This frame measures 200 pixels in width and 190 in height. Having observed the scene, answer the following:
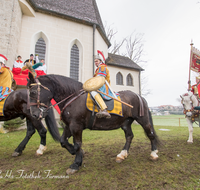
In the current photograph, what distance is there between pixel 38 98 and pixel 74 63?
920cm

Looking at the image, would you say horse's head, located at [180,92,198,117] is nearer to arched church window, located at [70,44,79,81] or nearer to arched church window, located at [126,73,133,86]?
arched church window, located at [70,44,79,81]

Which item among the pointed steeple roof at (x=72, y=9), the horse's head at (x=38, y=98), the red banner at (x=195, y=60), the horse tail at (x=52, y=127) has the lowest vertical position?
the horse tail at (x=52, y=127)

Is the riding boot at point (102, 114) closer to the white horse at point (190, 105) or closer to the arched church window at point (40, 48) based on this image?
the white horse at point (190, 105)

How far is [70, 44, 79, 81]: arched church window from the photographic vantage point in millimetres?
11164

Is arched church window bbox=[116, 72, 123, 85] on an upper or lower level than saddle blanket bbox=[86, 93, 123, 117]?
upper

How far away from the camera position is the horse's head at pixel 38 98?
100 inches

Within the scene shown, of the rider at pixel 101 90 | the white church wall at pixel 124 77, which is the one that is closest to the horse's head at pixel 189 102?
the rider at pixel 101 90

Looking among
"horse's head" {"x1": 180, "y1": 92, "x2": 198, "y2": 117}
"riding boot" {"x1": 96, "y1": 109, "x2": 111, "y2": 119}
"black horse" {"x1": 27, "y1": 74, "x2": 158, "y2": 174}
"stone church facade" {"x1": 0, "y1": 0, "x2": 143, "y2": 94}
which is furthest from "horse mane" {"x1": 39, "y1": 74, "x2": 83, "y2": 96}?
"stone church facade" {"x1": 0, "y1": 0, "x2": 143, "y2": 94}

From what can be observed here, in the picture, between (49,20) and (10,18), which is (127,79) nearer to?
(49,20)

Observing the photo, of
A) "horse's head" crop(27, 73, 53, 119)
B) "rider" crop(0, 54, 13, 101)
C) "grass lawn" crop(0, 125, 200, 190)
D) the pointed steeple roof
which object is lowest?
"grass lawn" crop(0, 125, 200, 190)

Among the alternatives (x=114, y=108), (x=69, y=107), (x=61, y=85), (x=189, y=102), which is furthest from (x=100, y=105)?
(x=189, y=102)

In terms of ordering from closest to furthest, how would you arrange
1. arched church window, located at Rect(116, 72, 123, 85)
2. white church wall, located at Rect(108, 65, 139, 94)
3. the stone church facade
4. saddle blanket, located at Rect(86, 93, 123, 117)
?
saddle blanket, located at Rect(86, 93, 123, 117), the stone church facade, white church wall, located at Rect(108, 65, 139, 94), arched church window, located at Rect(116, 72, 123, 85)

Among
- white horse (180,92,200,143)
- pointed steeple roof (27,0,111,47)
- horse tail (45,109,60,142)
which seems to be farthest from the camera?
pointed steeple roof (27,0,111,47)

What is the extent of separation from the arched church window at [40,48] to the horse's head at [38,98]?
8.45 meters
